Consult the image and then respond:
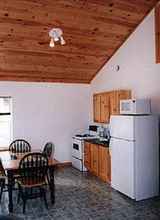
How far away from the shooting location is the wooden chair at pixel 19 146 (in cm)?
561

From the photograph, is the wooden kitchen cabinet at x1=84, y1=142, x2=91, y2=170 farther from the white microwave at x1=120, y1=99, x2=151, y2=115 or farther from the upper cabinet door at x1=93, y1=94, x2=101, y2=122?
the white microwave at x1=120, y1=99, x2=151, y2=115

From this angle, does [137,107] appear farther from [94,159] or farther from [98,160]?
[94,159]

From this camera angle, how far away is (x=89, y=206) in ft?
13.4

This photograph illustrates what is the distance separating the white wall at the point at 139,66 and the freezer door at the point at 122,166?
1.01 metres

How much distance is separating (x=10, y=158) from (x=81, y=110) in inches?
120

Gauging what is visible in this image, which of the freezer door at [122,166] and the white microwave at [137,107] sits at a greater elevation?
the white microwave at [137,107]

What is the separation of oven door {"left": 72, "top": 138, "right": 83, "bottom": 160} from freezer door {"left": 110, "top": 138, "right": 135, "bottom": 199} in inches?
62.3

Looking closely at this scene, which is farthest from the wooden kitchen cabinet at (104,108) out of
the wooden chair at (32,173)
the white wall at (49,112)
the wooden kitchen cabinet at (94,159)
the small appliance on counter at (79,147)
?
the wooden chair at (32,173)

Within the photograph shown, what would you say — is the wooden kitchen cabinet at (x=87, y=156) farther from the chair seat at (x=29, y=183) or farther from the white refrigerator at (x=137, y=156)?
the chair seat at (x=29, y=183)

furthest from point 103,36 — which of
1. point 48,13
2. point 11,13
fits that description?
point 11,13

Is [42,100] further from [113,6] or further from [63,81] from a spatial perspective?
[113,6]

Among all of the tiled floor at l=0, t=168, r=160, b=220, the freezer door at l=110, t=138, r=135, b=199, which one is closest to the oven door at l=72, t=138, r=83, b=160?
the tiled floor at l=0, t=168, r=160, b=220

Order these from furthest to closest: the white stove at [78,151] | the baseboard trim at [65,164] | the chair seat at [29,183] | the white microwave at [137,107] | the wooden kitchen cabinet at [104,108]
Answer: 1. the baseboard trim at [65,164]
2. the white stove at [78,151]
3. the wooden kitchen cabinet at [104,108]
4. the white microwave at [137,107]
5. the chair seat at [29,183]

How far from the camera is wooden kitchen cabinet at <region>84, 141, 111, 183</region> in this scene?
5.28 metres
